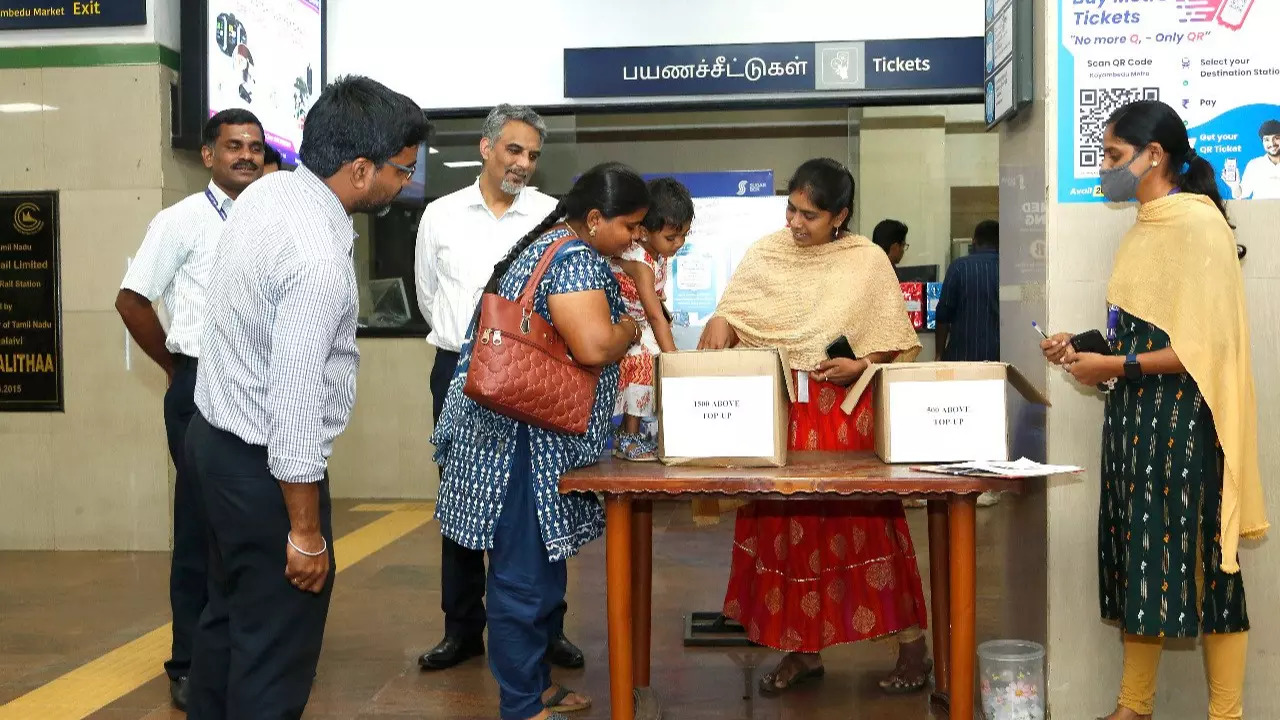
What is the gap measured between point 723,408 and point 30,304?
15.2 feet

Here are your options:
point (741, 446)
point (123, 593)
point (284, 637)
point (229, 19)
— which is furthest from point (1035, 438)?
point (229, 19)

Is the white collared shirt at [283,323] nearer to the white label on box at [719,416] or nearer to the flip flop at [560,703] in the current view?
the white label on box at [719,416]

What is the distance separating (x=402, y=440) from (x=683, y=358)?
16.5 feet

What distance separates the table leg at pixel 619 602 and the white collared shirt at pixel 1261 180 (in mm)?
1815

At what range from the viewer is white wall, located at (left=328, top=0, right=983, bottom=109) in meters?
7.15

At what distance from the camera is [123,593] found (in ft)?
17.9

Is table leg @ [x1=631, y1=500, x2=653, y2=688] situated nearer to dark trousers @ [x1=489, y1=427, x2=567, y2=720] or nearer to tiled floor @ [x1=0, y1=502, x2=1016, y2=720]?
tiled floor @ [x1=0, y1=502, x2=1016, y2=720]

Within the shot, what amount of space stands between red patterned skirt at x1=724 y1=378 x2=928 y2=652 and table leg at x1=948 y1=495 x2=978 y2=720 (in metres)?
0.71

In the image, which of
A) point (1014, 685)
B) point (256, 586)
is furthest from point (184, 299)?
point (1014, 685)

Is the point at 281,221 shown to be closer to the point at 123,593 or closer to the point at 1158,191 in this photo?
the point at 1158,191

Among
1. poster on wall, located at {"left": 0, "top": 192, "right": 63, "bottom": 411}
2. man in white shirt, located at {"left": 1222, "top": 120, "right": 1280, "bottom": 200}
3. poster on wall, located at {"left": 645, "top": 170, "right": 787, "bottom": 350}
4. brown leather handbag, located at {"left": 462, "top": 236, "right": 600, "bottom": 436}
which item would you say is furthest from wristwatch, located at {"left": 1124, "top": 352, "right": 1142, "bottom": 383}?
poster on wall, located at {"left": 0, "top": 192, "right": 63, "bottom": 411}

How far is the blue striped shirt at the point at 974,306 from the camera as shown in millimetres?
7105

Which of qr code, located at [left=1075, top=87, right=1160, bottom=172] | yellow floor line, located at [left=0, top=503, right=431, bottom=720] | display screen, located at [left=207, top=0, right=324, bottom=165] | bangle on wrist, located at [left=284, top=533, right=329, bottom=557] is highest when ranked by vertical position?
display screen, located at [left=207, top=0, right=324, bottom=165]

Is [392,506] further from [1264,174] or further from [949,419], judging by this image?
[1264,174]
